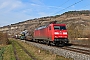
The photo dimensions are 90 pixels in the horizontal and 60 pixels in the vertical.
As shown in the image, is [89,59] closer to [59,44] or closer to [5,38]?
[59,44]

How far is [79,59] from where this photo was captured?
16.7m

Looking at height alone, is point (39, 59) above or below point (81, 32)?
below

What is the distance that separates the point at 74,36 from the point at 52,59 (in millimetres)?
30940

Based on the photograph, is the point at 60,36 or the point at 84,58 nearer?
the point at 84,58

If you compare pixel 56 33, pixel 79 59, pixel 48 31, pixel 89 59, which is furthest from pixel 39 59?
pixel 48 31

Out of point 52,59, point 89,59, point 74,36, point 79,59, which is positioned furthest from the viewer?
point 74,36

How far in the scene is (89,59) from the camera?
15203 millimetres

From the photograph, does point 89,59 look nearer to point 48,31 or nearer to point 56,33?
point 56,33

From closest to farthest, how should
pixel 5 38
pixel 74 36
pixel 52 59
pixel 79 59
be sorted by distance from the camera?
1. pixel 79 59
2. pixel 52 59
3. pixel 74 36
4. pixel 5 38

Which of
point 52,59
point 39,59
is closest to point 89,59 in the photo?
point 52,59

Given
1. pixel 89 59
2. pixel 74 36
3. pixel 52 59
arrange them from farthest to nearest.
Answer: pixel 74 36, pixel 52 59, pixel 89 59

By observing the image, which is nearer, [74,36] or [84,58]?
[84,58]

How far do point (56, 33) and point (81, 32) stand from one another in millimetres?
21789

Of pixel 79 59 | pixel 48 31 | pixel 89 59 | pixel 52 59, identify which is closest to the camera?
pixel 89 59
